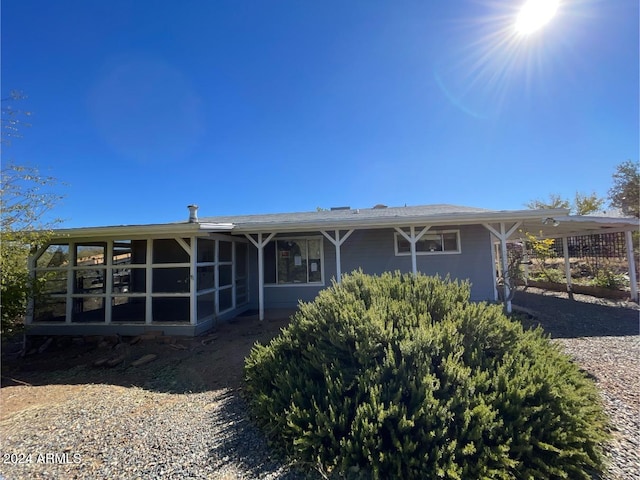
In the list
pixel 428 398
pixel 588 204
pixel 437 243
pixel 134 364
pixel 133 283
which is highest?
pixel 588 204

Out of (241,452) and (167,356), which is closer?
(241,452)

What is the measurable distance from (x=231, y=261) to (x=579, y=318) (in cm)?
969

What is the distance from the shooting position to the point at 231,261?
862cm

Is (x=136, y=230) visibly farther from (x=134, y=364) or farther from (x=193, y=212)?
(x=134, y=364)

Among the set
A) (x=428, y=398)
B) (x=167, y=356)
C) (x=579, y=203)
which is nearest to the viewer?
(x=428, y=398)

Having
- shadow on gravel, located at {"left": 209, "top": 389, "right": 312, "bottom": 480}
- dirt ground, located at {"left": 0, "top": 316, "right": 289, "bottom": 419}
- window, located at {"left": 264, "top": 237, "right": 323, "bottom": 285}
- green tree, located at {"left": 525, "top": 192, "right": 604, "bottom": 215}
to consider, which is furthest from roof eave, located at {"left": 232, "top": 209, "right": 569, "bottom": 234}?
green tree, located at {"left": 525, "top": 192, "right": 604, "bottom": 215}

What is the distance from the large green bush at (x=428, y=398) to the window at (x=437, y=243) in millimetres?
5436

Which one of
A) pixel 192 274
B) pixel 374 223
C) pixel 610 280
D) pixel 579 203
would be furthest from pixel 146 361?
pixel 579 203

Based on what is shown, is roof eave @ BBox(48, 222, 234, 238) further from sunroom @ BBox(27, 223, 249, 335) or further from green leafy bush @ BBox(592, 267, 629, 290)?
green leafy bush @ BBox(592, 267, 629, 290)

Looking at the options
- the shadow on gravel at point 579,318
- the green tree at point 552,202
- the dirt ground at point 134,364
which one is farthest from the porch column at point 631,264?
the green tree at point 552,202

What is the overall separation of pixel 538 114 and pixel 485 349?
7317 mm

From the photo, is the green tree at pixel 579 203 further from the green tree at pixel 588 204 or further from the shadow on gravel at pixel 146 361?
the shadow on gravel at pixel 146 361

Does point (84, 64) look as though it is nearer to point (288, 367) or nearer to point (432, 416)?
point (288, 367)

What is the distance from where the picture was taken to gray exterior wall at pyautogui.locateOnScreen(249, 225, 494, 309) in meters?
8.68
